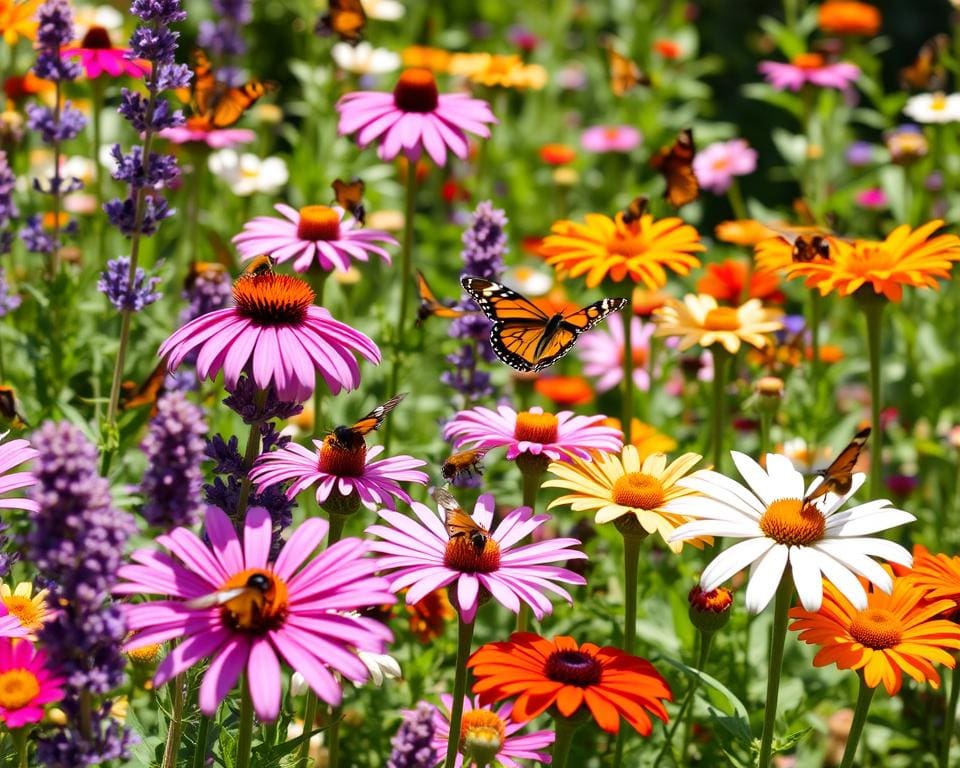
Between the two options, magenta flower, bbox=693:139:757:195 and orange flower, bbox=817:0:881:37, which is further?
orange flower, bbox=817:0:881:37

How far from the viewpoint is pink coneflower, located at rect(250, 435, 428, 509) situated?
87.2 inches

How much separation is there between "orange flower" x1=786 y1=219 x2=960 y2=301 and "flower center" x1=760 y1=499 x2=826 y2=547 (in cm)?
84

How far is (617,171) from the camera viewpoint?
653 centimetres

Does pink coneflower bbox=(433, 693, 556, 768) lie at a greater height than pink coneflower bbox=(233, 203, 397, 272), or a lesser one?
lesser

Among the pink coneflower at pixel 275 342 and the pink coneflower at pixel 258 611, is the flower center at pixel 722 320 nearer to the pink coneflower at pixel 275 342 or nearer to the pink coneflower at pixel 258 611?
the pink coneflower at pixel 275 342

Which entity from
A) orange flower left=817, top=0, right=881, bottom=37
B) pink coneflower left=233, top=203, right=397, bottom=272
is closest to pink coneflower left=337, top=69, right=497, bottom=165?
pink coneflower left=233, top=203, right=397, bottom=272

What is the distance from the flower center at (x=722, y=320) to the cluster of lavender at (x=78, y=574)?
80.0 inches

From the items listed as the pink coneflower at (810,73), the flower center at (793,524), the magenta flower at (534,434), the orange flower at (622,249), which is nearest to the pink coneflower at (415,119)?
the orange flower at (622,249)

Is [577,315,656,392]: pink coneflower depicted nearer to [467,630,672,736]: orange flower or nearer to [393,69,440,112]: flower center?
[393,69,440,112]: flower center

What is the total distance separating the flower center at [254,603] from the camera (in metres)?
1.70

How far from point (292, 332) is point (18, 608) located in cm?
77

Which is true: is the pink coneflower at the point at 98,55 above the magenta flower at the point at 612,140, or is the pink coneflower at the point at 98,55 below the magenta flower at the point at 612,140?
below

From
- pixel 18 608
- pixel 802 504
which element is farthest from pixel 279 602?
pixel 802 504

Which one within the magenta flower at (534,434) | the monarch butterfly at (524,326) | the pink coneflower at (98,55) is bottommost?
the magenta flower at (534,434)
